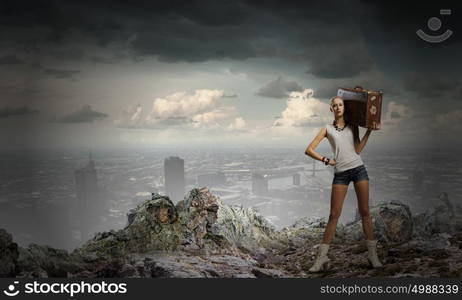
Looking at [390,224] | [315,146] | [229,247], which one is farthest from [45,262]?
[390,224]

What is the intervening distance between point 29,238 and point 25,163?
265cm

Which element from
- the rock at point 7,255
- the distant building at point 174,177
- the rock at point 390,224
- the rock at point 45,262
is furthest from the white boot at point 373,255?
the distant building at point 174,177

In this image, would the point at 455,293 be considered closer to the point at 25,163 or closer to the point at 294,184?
the point at 294,184

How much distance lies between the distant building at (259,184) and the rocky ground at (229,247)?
2.82 metres

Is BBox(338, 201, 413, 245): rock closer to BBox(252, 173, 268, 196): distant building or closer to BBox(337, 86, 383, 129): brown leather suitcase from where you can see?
BBox(337, 86, 383, 129): brown leather suitcase

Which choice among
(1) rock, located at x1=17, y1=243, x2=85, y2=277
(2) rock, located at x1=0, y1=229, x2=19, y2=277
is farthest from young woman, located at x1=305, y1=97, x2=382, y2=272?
(2) rock, located at x1=0, y1=229, x2=19, y2=277

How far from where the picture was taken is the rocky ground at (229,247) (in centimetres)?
571

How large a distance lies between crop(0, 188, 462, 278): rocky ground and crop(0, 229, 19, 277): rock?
1cm

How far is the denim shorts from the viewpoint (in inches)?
200

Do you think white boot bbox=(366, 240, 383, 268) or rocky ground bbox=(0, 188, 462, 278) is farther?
rocky ground bbox=(0, 188, 462, 278)

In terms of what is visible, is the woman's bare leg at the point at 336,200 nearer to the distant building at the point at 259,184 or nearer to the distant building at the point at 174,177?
the distant building at the point at 259,184

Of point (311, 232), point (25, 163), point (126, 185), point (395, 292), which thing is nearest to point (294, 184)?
point (311, 232)

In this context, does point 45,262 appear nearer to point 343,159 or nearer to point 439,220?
point 343,159

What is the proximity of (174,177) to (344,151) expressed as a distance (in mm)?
7064
